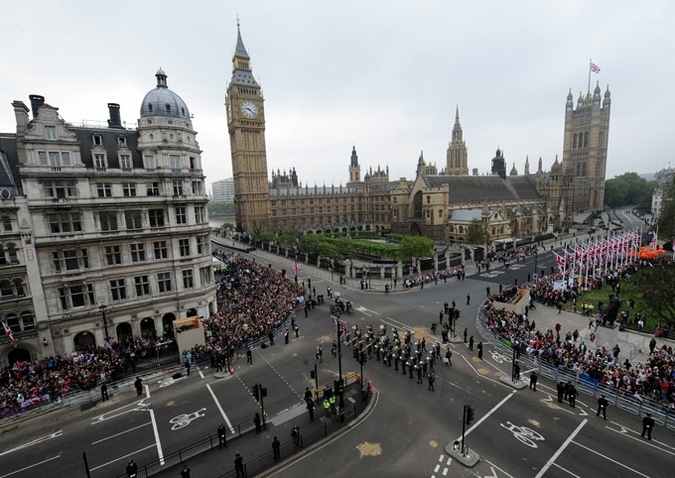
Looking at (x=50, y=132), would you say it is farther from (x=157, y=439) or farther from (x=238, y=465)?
(x=238, y=465)

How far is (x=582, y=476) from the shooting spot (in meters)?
13.5

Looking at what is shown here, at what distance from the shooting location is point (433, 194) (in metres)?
77.4

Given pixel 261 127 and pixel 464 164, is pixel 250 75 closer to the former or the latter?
pixel 261 127

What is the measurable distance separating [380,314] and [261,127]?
80.3m

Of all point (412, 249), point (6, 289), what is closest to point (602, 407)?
point (412, 249)

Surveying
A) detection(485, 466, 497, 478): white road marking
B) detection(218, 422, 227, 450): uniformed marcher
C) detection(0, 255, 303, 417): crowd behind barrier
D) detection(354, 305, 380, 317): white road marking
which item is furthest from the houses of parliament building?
detection(218, 422, 227, 450): uniformed marcher

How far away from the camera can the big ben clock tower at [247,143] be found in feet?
306

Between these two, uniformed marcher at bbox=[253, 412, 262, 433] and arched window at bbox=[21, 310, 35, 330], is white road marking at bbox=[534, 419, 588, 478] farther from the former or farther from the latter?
arched window at bbox=[21, 310, 35, 330]

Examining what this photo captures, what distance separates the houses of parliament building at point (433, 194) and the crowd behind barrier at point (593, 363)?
148 feet

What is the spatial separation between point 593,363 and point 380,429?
13.6m

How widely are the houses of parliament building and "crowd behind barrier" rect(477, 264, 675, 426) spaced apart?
45076mm

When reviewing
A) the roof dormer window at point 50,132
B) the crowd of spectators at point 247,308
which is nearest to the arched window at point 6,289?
the roof dormer window at point 50,132

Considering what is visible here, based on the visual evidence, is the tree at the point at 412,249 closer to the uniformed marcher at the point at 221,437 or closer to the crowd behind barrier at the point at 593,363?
the crowd behind barrier at the point at 593,363

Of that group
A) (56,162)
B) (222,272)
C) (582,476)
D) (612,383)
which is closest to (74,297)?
(56,162)
